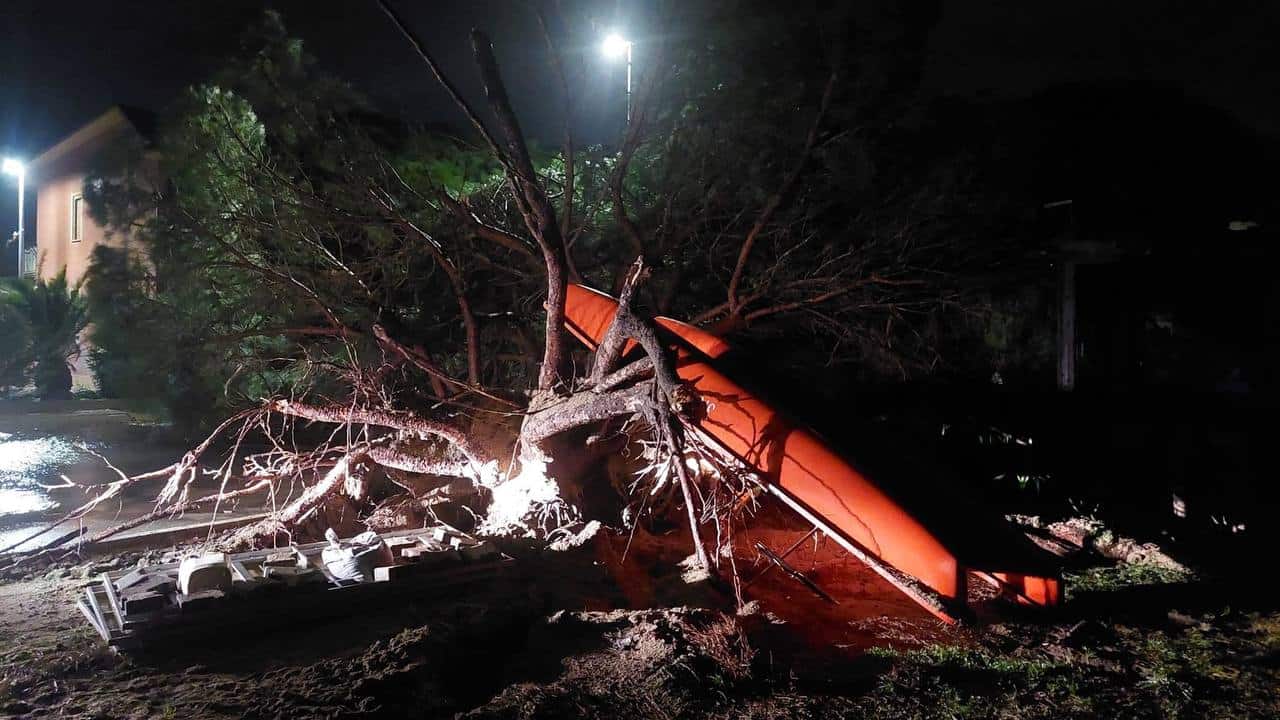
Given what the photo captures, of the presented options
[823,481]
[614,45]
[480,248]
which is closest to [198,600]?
[823,481]

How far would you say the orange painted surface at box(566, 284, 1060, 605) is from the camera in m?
4.70

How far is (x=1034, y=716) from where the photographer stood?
3.76m

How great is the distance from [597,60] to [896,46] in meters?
3.39

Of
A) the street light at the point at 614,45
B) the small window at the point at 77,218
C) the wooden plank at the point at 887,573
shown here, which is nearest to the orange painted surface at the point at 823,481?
the wooden plank at the point at 887,573

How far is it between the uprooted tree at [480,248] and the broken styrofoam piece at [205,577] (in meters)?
2.05

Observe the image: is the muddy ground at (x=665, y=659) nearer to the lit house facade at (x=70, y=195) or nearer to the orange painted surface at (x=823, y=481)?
the orange painted surface at (x=823, y=481)

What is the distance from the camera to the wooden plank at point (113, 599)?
455 centimetres

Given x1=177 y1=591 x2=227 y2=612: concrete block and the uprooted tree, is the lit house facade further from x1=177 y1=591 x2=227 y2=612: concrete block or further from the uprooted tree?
x1=177 y1=591 x2=227 y2=612: concrete block

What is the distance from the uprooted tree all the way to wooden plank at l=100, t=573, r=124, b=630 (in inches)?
72.7

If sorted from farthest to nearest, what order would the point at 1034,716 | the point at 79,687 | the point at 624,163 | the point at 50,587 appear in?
the point at 624,163, the point at 50,587, the point at 79,687, the point at 1034,716

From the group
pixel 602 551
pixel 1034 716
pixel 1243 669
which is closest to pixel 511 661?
pixel 602 551

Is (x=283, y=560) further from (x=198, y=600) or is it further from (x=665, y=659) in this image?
(x=665, y=659)

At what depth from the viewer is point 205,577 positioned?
4820 mm

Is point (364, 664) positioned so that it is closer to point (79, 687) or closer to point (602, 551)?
point (79, 687)
